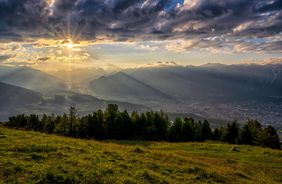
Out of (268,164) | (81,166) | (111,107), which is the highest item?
(111,107)

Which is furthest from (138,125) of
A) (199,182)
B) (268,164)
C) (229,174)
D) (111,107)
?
(199,182)

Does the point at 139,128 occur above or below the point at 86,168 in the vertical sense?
above

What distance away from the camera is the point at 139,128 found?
3839 inches

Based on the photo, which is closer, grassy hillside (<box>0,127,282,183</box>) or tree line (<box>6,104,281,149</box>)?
grassy hillside (<box>0,127,282,183</box>)

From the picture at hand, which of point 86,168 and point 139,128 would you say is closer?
point 86,168

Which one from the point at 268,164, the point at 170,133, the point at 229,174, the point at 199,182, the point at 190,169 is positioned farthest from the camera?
the point at 170,133

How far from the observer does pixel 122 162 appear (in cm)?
2730

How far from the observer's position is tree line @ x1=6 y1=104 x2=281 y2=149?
304 feet

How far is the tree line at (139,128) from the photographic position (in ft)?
304

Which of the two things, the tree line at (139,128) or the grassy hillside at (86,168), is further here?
the tree line at (139,128)

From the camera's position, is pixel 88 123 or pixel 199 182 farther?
pixel 88 123

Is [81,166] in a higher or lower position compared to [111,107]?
lower

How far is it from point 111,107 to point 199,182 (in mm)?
72099

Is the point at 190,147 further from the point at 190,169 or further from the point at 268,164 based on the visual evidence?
the point at 190,169
